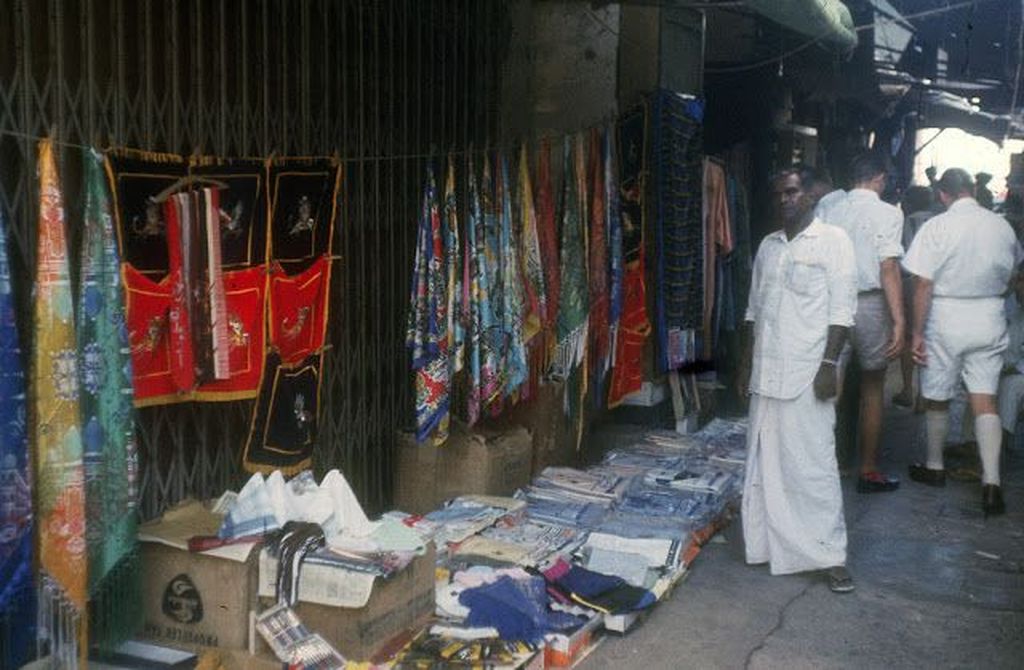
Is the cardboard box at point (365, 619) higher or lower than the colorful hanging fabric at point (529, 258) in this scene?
lower

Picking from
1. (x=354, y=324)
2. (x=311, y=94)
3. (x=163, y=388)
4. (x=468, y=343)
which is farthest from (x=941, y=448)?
(x=163, y=388)

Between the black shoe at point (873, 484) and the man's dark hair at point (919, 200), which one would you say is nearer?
the black shoe at point (873, 484)

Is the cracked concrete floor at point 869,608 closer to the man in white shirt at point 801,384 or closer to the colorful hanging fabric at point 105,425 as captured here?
the man in white shirt at point 801,384

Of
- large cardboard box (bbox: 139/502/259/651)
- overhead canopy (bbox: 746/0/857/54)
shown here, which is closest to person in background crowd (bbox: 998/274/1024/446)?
overhead canopy (bbox: 746/0/857/54)

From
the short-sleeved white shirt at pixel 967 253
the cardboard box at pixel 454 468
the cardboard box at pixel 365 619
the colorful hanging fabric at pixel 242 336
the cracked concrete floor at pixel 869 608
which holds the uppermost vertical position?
the short-sleeved white shirt at pixel 967 253

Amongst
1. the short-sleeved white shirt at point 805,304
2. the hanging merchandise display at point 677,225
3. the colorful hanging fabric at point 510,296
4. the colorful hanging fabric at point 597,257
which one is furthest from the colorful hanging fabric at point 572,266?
the short-sleeved white shirt at point 805,304

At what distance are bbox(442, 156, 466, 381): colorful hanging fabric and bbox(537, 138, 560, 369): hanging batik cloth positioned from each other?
736mm

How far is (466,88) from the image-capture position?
6.73 meters

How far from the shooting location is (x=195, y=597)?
13.6ft

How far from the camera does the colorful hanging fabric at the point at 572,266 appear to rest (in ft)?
21.8

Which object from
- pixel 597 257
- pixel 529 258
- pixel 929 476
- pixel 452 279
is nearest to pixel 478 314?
pixel 452 279

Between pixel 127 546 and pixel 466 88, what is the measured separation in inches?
138

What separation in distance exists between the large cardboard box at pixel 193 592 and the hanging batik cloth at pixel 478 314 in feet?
6.25

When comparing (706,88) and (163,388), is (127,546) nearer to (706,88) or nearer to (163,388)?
(163,388)
